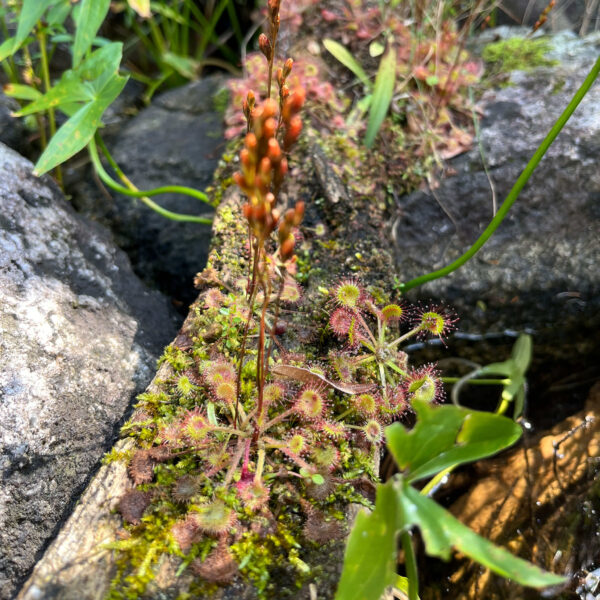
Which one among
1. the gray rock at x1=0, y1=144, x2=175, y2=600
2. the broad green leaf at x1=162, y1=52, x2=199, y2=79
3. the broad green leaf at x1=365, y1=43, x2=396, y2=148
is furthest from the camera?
the broad green leaf at x1=162, y1=52, x2=199, y2=79

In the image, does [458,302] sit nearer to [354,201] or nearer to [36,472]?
[354,201]

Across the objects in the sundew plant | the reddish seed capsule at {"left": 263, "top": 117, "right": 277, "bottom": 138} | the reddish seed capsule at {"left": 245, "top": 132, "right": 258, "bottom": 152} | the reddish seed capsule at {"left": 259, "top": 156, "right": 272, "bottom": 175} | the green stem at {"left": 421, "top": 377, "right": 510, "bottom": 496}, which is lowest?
the green stem at {"left": 421, "top": 377, "right": 510, "bottom": 496}

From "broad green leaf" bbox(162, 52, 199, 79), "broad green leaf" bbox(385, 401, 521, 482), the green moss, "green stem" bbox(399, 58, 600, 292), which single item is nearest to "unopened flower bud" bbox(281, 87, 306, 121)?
"broad green leaf" bbox(385, 401, 521, 482)

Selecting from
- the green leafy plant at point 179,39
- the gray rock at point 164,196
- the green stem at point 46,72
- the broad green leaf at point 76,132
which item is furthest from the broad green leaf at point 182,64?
the broad green leaf at point 76,132

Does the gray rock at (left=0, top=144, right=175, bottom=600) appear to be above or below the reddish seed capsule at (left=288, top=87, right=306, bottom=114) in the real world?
below

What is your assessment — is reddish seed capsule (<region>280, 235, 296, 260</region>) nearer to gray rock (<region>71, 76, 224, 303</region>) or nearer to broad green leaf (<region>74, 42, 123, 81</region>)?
broad green leaf (<region>74, 42, 123, 81</region>)

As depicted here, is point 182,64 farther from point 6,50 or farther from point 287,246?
point 287,246

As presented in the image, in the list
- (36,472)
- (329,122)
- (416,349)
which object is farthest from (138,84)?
(36,472)
